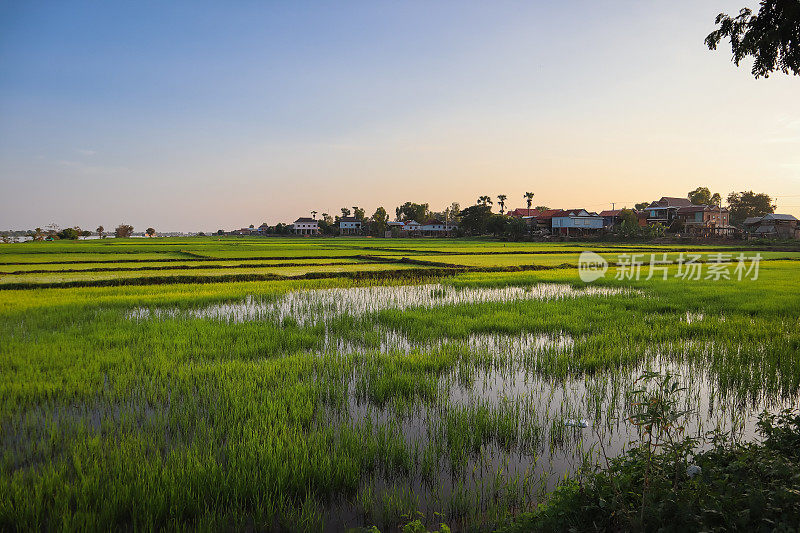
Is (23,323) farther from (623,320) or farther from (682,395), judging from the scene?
(623,320)

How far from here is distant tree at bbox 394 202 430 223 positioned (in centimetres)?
10594

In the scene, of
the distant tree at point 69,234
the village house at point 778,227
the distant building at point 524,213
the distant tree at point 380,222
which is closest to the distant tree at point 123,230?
the distant tree at point 69,234

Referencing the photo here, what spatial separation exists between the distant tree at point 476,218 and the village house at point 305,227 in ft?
141

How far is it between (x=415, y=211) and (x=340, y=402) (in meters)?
103

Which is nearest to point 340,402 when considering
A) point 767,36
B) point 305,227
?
point 767,36

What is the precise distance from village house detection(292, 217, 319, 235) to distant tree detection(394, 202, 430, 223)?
76.9ft

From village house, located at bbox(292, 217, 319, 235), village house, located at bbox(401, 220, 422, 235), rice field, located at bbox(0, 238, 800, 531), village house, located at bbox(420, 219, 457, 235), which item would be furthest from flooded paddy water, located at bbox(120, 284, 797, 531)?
village house, located at bbox(292, 217, 319, 235)

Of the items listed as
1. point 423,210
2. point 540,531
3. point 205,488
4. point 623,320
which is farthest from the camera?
point 423,210

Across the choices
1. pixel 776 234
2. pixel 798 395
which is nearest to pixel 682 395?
pixel 798 395

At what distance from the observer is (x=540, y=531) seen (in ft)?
7.93

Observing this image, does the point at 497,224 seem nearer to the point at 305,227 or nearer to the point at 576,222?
the point at 576,222

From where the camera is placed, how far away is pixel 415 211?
107m

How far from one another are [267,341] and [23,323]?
5.44 meters

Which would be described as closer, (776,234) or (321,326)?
(321,326)
